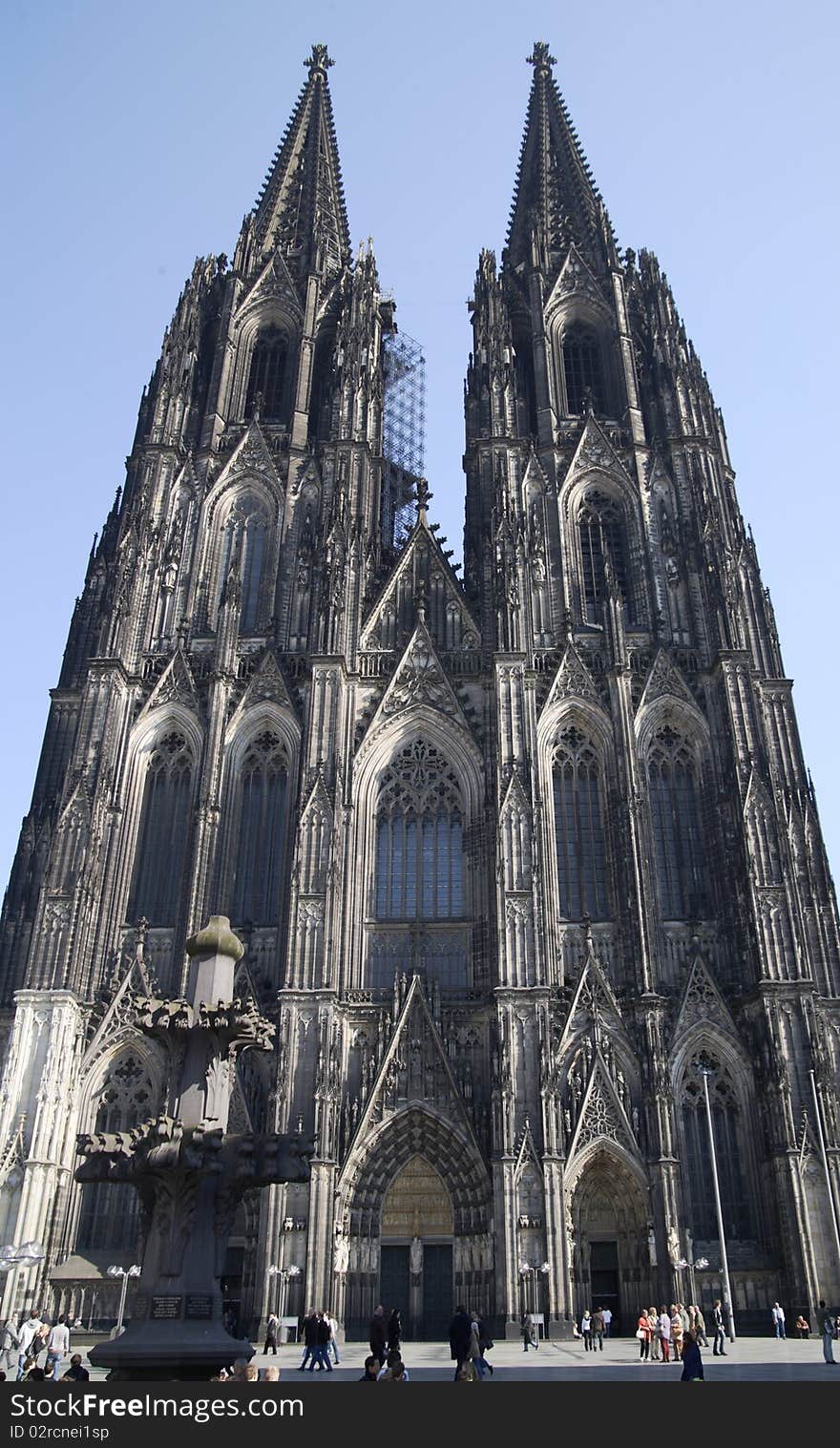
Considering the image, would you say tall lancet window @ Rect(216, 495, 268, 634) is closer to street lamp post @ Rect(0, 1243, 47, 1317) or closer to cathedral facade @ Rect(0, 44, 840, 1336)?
cathedral facade @ Rect(0, 44, 840, 1336)

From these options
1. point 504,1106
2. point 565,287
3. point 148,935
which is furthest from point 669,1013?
point 565,287

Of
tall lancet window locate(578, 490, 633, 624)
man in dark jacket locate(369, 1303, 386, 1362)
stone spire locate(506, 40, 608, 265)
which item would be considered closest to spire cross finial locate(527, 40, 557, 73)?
stone spire locate(506, 40, 608, 265)

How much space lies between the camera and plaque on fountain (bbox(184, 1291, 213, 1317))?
571 inches

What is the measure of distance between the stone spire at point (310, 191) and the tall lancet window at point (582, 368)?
37.3 feet

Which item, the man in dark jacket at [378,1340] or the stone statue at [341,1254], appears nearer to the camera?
the man in dark jacket at [378,1340]

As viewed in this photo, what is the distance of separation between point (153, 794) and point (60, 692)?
22.6ft

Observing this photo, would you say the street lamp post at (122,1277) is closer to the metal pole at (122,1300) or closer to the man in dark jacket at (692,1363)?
the metal pole at (122,1300)

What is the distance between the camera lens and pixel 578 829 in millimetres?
35688

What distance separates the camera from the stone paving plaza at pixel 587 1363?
55.5 feet

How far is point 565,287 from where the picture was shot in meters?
47.9

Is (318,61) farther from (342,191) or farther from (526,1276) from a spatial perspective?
(526,1276)

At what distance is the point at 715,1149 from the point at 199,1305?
64.5ft

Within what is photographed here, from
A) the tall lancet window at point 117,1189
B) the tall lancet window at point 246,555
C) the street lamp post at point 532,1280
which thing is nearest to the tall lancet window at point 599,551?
the tall lancet window at point 246,555
